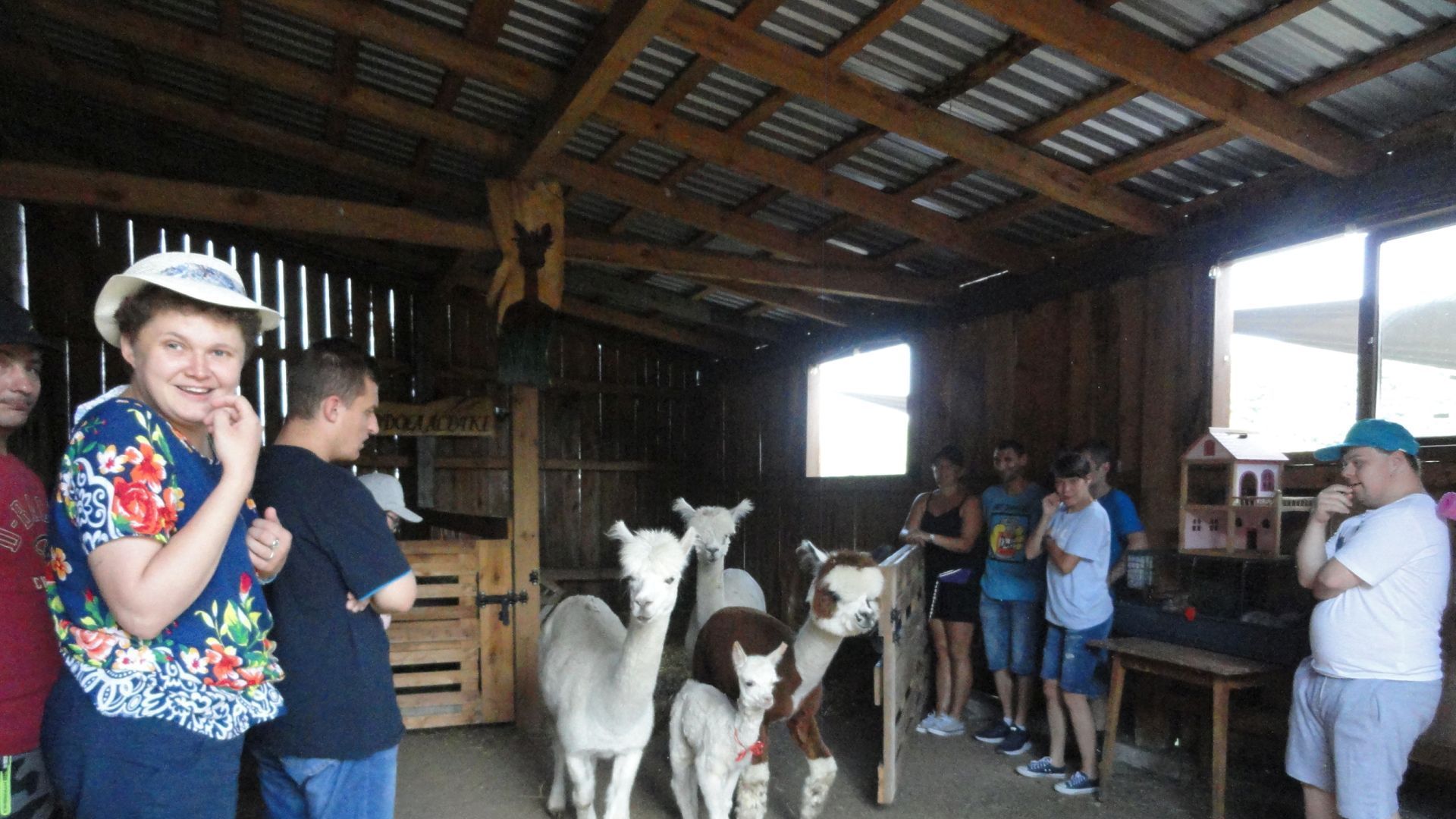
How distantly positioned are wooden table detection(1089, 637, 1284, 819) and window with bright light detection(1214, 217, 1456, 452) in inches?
46.3

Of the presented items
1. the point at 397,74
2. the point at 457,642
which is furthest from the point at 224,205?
the point at 457,642

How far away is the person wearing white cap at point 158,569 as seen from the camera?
1.28m

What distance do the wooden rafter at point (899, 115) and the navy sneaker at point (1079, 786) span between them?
9.80 ft

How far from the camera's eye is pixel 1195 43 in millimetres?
3438

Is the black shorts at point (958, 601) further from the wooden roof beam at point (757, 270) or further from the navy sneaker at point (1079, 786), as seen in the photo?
the wooden roof beam at point (757, 270)

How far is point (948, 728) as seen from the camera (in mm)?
5449

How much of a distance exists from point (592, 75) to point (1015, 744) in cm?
437

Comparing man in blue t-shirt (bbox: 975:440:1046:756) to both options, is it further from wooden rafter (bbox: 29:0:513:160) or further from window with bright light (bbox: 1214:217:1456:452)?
wooden rafter (bbox: 29:0:513:160)

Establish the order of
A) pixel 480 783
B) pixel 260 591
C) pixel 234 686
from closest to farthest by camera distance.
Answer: pixel 234 686 < pixel 260 591 < pixel 480 783

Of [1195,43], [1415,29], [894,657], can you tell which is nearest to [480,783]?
[894,657]

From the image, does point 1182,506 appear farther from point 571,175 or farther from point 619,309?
point 619,309

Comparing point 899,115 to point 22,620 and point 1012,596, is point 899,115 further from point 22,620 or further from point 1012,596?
point 22,620

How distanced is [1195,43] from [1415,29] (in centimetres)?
71

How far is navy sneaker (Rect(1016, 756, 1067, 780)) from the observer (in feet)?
15.2
